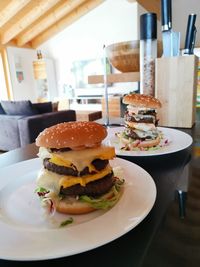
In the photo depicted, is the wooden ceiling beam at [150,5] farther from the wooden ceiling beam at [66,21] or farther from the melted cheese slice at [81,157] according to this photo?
the wooden ceiling beam at [66,21]

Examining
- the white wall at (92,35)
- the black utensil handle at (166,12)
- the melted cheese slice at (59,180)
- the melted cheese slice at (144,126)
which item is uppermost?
the white wall at (92,35)

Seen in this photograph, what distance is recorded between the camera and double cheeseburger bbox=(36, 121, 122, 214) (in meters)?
0.50

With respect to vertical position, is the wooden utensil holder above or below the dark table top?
above

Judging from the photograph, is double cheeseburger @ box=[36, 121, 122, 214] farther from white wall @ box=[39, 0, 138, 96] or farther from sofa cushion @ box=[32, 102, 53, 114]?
white wall @ box=[39, 0, 138, 96]

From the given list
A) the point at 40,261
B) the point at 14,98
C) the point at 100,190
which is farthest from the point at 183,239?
the point at 14,98

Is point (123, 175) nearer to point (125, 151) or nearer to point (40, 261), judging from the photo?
point (125, 151)

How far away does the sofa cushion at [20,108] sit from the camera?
312cm

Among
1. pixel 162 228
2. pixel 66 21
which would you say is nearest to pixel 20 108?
pixel 162 228

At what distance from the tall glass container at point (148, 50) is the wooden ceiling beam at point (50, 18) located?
17.0ft

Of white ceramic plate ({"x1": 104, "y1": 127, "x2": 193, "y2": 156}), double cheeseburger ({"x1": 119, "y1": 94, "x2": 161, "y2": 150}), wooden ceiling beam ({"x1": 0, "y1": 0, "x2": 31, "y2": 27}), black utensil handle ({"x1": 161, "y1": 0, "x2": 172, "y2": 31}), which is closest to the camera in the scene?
white ceramic plate ({"x1": 104, "y1": 127, "x2": 193, "y2": 156})

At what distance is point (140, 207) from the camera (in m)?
0.43

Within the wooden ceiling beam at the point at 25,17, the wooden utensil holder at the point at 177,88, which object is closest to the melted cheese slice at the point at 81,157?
the wooden utensil holder at the point at 177,88

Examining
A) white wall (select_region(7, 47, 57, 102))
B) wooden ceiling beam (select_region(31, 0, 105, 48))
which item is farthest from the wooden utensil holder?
white wall (select_region(7, 47, 57, 102))

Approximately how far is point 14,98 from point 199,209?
6.77 metres
